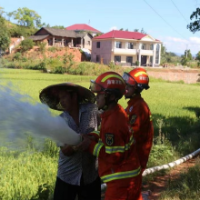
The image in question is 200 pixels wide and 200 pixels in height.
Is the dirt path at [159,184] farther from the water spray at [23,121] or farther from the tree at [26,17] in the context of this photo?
the tree at [26,17]

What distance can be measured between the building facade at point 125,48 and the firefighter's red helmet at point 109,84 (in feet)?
153

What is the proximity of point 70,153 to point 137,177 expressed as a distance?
0.65m

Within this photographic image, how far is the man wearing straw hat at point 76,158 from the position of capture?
281 centimetres

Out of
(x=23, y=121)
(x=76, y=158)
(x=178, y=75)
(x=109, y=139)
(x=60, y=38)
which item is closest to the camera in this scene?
(x=23, y=121)

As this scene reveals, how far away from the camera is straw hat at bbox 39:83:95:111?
2834 mm

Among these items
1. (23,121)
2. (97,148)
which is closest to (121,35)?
(97,148)

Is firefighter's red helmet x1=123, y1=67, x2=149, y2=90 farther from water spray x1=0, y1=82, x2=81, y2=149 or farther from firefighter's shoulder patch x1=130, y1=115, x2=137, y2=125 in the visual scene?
water spray x1=0, y1=82, x2=81, y2=149

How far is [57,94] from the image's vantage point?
9.77 ft

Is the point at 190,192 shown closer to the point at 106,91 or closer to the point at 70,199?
the point at 70,199

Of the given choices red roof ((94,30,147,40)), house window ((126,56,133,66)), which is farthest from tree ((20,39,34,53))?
house window ((126,56,133,66))

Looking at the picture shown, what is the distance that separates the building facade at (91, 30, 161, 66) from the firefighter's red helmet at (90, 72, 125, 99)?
46641mm

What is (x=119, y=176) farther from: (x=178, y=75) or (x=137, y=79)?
(x=178, y=75)

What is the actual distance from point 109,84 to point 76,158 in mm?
786

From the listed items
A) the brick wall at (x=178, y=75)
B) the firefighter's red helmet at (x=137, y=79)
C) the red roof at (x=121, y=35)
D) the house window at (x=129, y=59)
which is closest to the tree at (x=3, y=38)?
the firefighter's red helmet at (x=137, y=79)
